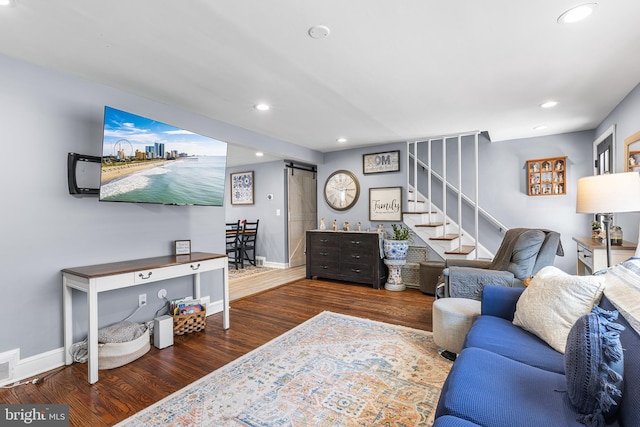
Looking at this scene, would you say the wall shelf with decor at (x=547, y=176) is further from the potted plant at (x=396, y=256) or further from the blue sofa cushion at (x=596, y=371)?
the blue sofa cushion at (x=596, y=371)

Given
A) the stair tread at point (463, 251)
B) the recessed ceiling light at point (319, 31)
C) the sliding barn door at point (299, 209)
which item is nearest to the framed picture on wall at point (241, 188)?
the sliding barn door at point (299, 209)

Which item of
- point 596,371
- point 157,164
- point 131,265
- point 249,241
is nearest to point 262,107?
point 157,164

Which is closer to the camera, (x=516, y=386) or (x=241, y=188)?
(x=516, y=386)

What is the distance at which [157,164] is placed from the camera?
270 cm

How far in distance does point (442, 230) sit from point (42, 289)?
4494 millimetres

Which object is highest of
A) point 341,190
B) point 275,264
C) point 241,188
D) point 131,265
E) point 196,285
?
point 241,188

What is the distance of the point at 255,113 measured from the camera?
11.0 feet

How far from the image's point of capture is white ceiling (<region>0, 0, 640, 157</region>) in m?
1.66

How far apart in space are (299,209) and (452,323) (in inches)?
179

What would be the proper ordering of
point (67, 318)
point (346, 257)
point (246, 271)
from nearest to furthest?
point (67, 318) → point (346, 257) → point (246, 271)

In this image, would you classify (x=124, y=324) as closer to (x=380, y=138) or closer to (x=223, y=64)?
(x=223, y=64)

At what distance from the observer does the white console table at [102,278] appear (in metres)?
2.07

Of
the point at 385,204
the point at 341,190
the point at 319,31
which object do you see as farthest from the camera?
the point at 341,190

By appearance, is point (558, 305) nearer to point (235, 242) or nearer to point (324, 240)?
point (324, 240)
